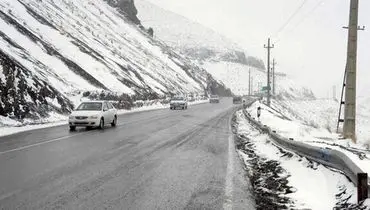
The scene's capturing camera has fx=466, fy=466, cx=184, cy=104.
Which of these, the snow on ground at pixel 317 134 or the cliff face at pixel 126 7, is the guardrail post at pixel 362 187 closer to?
the snow on ground at pixel 317 134

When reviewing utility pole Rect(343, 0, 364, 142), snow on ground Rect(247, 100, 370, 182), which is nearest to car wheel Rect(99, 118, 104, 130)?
snow on ground Rect(247, 100, 370, 182)

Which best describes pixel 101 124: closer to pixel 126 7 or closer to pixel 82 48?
pixel 82 48

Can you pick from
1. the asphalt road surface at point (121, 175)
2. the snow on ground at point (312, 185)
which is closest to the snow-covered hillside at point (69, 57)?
the asphalt road surface at point (121, 175)

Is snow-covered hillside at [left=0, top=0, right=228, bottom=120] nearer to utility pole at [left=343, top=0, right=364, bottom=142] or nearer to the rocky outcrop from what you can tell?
the rocky outcrop

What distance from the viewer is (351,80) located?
17203 millimetres

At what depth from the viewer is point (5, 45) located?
3638 cm

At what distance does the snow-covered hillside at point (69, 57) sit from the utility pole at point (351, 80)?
17.1 metres

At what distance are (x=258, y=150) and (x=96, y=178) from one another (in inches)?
270

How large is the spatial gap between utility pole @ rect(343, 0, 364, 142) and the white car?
38.0ft

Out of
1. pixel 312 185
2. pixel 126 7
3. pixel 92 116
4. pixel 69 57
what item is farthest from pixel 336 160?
pixel 126 7

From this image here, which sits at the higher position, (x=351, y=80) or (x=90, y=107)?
(x=351, y=80)

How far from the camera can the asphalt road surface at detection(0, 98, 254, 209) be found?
23.8ft

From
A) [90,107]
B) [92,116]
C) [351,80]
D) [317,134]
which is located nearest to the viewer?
[351,80]

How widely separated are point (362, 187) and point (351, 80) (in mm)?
11605
